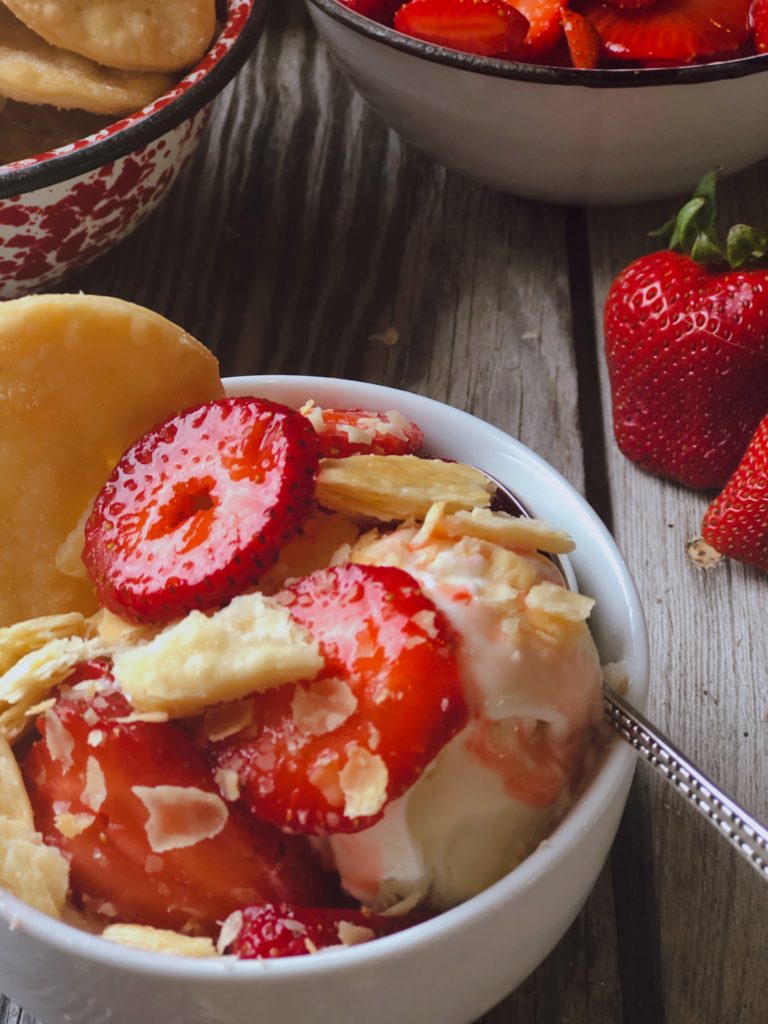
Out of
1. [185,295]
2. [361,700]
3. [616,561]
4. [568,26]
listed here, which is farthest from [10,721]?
[568,26]

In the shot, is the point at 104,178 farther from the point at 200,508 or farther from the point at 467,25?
the point at 200,508

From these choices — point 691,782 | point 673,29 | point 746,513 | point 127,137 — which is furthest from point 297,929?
point 673,29

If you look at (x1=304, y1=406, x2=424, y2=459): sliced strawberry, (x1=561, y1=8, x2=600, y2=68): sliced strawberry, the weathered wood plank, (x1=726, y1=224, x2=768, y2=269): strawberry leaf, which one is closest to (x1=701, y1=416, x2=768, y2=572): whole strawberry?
the weathered wood plank

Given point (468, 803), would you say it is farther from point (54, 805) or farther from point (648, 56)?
point (648, 56)

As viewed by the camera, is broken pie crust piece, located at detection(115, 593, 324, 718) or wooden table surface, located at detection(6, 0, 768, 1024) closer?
broken pie crust piece, located at detection(115, 593, 324, 718)

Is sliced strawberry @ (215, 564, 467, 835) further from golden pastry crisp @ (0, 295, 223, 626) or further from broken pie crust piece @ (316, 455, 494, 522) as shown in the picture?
golden pastry crisp @ (0, 295, 223, 626)

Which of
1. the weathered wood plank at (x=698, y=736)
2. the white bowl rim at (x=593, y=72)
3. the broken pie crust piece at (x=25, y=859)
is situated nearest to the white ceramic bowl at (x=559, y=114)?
the white bowl rim at (x=593, y=72)
